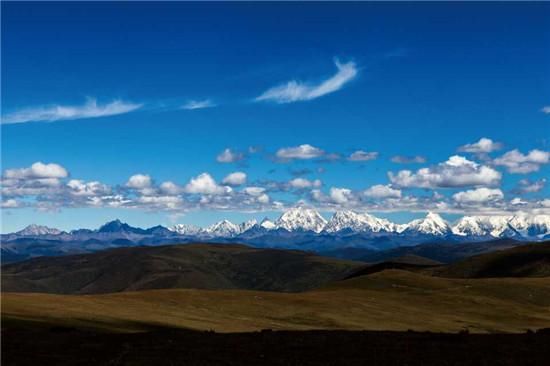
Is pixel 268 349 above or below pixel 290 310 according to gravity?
above

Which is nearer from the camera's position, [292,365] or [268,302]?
[292,365]

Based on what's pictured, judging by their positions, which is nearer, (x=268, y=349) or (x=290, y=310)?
(x=268, y=349)

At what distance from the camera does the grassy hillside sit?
233 ft

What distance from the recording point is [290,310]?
3671 inches

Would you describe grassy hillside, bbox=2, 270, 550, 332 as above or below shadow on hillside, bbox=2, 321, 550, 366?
below

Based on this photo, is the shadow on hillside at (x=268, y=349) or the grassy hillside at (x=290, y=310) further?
the grassy hillside at (x=290, y=310)

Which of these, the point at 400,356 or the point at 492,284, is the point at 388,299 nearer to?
the point at 492,284

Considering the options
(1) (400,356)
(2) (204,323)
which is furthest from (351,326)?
(1) (400,356)

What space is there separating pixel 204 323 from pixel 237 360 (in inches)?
1443

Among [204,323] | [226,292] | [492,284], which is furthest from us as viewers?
[492,284]

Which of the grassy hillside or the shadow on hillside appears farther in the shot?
the grassy hillside

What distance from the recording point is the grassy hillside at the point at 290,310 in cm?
7094

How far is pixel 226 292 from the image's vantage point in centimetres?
11806

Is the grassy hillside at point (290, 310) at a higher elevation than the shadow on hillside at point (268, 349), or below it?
below
